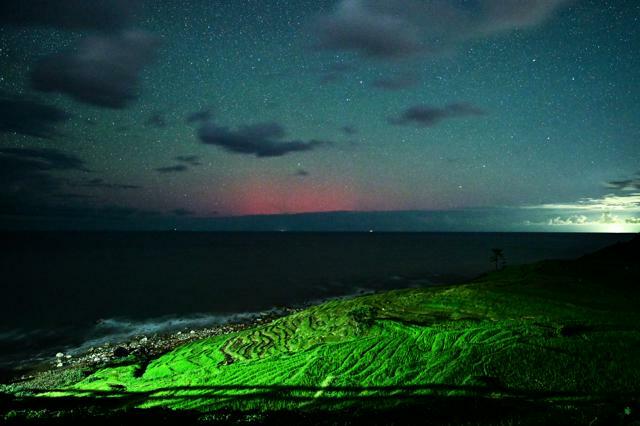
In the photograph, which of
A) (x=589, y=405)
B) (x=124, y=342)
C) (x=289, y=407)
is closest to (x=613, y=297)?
(x=589, y=405)

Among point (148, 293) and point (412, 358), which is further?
point (148, 293)

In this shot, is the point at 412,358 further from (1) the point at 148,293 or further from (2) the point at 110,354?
(1) the point at 148,293

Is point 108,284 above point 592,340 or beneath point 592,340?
beneath

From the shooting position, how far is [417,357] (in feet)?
54.7

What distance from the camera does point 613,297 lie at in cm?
2567

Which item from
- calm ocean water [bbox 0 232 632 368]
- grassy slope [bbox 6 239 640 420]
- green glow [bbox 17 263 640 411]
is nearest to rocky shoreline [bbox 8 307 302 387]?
calm ocean water [bbox 0 232 632 368]

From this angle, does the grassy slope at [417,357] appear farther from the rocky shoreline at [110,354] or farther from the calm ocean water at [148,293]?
the calm ocean water at [148,293]

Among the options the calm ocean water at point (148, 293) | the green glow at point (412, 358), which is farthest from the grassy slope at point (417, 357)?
the calm ocean water at point (148, 293)

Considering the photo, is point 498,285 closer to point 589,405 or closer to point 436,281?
point 589,405

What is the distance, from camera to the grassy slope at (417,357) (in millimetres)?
13327

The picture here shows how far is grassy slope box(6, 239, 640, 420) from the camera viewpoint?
13.3 meters

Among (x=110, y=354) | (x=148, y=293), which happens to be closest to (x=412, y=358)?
(x=110, y=354)

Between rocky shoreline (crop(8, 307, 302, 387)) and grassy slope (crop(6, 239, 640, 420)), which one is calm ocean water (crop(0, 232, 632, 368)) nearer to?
rocky shoreline (crop(8, 307, 302, 387))

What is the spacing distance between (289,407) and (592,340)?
1493cm
